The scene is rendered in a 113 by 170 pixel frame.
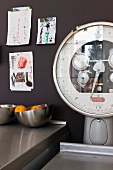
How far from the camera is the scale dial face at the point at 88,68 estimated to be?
45.5 inches

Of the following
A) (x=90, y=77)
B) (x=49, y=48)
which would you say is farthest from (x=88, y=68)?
(x=49, y=48)

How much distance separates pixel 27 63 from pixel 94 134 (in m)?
0.60

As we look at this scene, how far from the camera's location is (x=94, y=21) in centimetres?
130

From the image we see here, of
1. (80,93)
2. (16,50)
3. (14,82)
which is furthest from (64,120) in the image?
(16,50)

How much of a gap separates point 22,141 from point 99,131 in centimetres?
39

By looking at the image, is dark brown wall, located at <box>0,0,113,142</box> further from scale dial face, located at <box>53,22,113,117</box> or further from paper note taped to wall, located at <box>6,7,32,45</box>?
scale dial face, located at <box>53,22,113,117</box>

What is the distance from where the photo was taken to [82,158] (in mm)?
979

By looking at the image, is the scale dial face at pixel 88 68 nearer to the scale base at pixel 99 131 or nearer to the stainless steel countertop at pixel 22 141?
the scale base at pixel 99 131

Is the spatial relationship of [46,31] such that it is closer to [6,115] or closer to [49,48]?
[49,48]

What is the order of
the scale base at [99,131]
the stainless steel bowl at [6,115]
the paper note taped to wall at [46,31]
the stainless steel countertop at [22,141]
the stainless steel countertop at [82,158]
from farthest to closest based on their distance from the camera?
the paper note taped to wall at [46,31], the stainless steel bowl at [6,115], the scale base at [99,131], the stainless steel countertop at [82,158], the stainless steel countertop at [22,141]

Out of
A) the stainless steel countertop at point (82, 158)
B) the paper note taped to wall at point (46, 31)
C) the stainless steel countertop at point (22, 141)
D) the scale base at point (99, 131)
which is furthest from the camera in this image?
the paper note taped to wall at point (46, 31)

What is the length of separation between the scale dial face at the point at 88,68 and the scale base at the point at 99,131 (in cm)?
5

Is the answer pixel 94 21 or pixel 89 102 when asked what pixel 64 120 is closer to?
A: pixel 89 102

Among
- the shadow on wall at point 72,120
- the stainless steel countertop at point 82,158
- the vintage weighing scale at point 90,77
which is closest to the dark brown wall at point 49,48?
the shadow on wall at point 72,120
